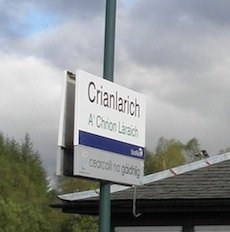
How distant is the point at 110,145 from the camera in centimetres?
987

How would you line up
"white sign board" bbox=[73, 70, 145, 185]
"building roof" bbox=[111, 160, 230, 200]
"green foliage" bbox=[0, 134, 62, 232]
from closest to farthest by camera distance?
"white sign board" bbox=[73, 70, 145, 185] → "building roof" bbox=[111, 160, 230, 200] → "green foliage" bbox=[0, 134, 62, 232]

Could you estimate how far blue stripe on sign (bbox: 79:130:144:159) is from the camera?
375 inches

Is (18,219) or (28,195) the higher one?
(28,195)

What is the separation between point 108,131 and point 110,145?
156 millimetres

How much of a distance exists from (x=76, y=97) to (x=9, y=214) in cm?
4326

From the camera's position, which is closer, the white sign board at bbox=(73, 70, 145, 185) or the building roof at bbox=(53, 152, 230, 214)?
the white sign board at bbox=(73, 70, 145, 185)

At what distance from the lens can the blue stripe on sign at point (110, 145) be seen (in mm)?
9531

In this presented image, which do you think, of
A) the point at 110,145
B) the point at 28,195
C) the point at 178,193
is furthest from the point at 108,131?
the point at 28,195

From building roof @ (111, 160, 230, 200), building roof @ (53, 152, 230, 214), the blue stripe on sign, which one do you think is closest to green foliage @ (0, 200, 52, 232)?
building roof @ (53, 152, 230, 214)

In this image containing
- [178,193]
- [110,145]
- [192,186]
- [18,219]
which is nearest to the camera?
A: [110,145]

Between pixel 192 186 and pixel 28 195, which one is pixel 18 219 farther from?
pixel 192 186

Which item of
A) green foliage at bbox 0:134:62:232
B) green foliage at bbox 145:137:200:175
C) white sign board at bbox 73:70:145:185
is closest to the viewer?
white sign board at bbox 73:70:145:185

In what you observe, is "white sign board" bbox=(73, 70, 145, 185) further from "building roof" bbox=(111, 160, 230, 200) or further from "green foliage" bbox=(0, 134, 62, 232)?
"green foliage" bbox=(0, 134, 62, 232)

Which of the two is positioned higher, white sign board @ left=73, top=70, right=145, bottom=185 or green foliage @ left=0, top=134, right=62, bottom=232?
green foliage @ left=0, top=134, right=62, bottom=232
